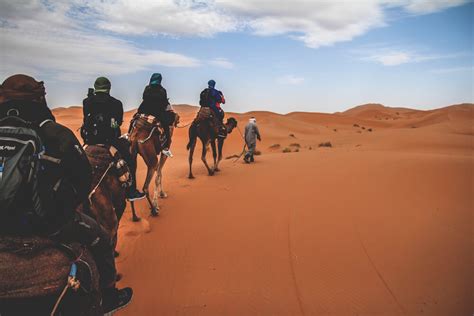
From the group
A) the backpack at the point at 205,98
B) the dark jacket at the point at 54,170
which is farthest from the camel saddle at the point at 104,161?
the backpack at the point at 205,98

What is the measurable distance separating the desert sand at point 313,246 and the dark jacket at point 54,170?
101 inches

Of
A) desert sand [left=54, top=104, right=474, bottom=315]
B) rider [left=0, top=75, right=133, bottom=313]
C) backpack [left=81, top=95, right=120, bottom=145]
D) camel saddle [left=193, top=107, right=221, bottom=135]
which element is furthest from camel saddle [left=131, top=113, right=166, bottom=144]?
rider [left=0, top=75, right=133, bottom=313]

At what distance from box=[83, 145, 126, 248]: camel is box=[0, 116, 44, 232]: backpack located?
2.08m

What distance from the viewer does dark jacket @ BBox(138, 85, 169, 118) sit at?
25.0 feet

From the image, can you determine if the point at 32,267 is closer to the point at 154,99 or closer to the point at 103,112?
the point at 103,112

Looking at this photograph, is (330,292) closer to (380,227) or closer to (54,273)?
(380,227)

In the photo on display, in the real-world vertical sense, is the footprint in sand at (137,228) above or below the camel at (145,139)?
below

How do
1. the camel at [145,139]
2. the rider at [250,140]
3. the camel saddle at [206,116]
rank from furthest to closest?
the rider at [250,140]
the camel saddle at [206,116]
the camel at [145,139]

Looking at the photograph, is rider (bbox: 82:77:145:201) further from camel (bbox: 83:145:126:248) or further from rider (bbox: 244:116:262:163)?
rider (bbox: 244:116:262:163)

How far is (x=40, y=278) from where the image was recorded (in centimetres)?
255

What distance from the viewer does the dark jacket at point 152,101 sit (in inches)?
300

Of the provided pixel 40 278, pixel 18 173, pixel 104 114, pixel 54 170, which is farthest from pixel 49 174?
pixel 104 114

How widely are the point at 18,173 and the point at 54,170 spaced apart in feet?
0.98

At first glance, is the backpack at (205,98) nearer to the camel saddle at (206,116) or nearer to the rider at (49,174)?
the camel saddle at (206,116)
